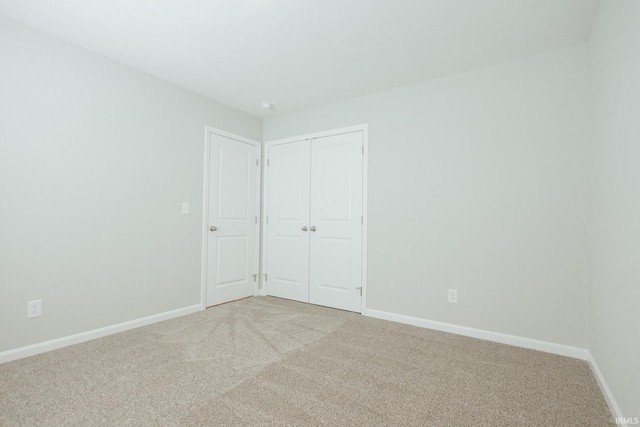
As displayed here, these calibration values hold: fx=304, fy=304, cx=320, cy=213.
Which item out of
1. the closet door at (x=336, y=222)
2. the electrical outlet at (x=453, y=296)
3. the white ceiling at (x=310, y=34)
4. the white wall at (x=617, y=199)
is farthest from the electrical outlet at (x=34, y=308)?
the white wall at (x=617, y=199)

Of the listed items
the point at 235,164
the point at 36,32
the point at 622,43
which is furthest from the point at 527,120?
the point at 36,32

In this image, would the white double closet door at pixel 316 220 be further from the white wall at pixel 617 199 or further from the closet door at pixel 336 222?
the white wall at pixel 617 199

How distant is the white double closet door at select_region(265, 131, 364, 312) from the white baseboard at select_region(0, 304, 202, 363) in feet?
4.18

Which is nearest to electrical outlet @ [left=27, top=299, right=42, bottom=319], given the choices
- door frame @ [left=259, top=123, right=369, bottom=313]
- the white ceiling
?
the white ceiling

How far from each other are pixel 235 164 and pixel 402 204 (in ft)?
7.03

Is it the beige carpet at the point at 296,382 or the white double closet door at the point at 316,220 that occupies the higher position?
the white double closet door at the point at 316,220

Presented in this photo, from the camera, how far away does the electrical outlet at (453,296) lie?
2.86 meters

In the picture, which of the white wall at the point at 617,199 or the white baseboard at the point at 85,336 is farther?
the white baseboard at the point at 85,336

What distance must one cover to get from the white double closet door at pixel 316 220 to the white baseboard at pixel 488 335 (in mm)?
418

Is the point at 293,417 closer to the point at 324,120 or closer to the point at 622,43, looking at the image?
the point at 622,43

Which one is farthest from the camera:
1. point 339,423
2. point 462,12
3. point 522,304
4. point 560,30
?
point 522,304

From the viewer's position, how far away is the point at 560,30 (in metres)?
2.23

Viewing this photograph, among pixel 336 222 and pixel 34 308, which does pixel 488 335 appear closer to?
pixel 336 222

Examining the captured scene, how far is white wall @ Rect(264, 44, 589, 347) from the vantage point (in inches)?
94.5
